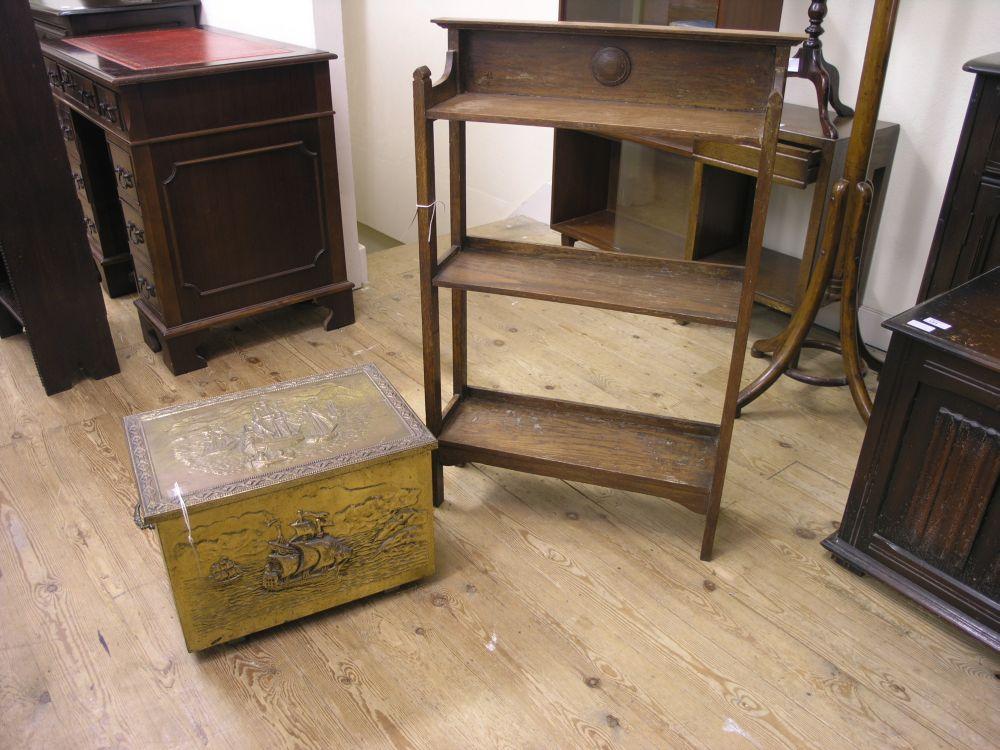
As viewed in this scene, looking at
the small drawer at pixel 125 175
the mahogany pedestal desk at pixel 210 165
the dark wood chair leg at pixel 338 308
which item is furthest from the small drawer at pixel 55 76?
the dark wood chair leg at pixel 338 308

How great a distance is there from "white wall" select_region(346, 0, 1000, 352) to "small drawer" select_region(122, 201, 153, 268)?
1.89m

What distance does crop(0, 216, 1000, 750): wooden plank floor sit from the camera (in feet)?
5.28

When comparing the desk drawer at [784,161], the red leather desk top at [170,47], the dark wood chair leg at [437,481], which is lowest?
the dark wood chair leg at [437,481]

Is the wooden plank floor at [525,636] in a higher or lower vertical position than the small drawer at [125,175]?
lower

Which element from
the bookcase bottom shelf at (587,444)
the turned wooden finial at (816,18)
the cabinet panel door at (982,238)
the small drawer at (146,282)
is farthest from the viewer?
the small drawer at (146,282)

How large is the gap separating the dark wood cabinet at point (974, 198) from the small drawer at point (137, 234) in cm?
231

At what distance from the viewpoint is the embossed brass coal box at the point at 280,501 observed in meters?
1.62

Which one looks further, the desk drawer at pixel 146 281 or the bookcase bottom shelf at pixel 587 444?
the desk drawer at pixel 146 281

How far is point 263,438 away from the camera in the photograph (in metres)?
1.77

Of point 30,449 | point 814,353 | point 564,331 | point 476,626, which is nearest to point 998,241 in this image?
point 814,353

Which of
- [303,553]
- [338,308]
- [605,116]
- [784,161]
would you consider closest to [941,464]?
[605,116]

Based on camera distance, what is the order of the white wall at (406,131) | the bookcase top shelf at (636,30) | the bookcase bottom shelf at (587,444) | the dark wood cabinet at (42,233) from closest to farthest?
1. the bookcase top shelf at (636,30)
2. the bookcase bottom shelf at (587,444)
3. the dark wood cabinet at (42,233)
4. the white wall at (406,131)

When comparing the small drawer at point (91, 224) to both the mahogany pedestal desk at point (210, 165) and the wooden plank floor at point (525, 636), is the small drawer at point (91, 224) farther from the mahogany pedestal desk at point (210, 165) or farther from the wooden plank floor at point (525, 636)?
the wooden plank floor at point (525, 636)

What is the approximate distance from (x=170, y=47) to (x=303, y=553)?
1.97 metres
